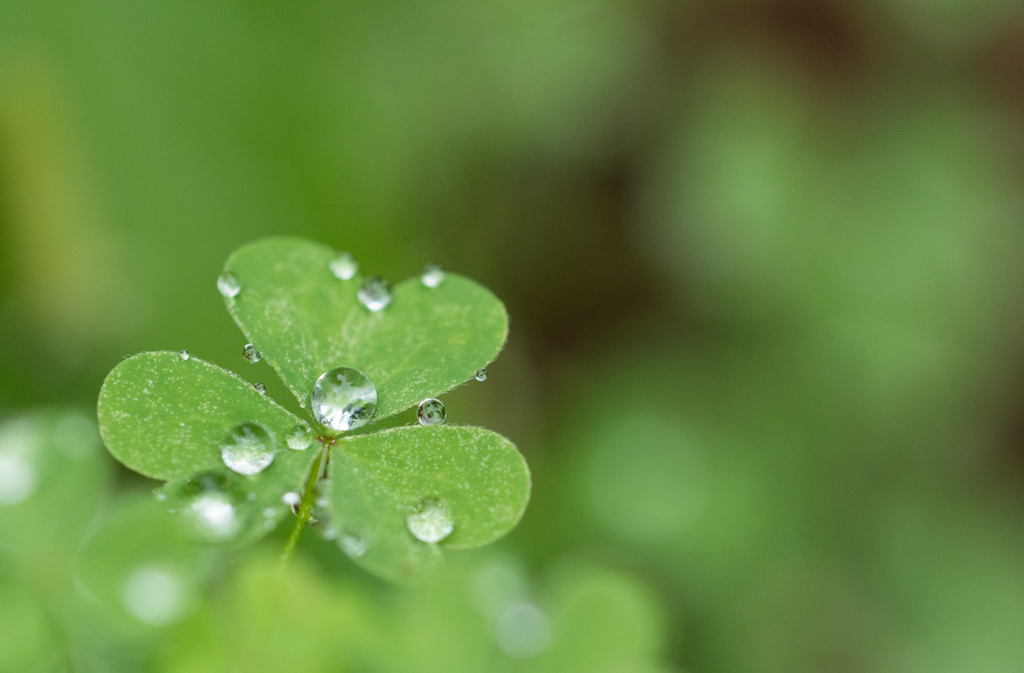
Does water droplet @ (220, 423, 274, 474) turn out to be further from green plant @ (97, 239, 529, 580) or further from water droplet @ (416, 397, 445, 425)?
water droplet @ (416, 397, 445, 425)

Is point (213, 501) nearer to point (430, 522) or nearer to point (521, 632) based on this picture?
point (430, 522)

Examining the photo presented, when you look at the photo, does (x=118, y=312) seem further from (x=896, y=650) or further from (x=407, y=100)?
(x=896, y=650)

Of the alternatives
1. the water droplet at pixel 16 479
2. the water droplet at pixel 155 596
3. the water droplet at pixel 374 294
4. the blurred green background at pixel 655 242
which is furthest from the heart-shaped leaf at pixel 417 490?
the blurred green background at pixel 655 242

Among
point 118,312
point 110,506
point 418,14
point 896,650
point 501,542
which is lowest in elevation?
point 896,650

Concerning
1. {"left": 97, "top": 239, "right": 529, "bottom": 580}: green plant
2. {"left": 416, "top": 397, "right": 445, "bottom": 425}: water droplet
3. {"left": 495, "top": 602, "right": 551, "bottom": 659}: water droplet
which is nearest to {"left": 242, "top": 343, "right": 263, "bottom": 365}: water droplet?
{"left": 97, "top": 239, "right": 529, "bottom": 580}: green plant

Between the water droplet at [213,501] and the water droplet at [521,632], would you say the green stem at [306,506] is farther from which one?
the water droplet at [521,632]

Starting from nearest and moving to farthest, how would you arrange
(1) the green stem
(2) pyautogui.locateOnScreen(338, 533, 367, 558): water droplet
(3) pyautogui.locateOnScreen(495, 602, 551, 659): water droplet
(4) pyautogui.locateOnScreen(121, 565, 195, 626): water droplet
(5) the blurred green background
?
1. (1) the green stem
2. (2) pyautogui.locateOnScreen(338, 533, 367, 558): water droplet
3. (4) pyautogui.locateOnScreen(121, 565, 195, 626): water droplet
4. (3) pyautogui.locateOnScreen(495, 602, 551, 659): water droplet
5. (5) the blurred green background

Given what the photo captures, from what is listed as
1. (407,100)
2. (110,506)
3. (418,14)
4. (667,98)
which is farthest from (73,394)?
(667,98)
